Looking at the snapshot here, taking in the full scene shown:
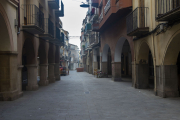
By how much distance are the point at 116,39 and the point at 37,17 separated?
8.44 m

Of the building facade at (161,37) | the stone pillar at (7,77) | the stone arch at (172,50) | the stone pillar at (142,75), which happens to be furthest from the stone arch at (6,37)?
the stone pillar at (142,75)

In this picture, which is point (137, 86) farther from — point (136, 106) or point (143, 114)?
point (143, 114)

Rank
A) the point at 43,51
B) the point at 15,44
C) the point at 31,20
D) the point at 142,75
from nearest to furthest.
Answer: the point at 15,44 → the point at 31,20 → the point at 142,75 → the point at 43,51

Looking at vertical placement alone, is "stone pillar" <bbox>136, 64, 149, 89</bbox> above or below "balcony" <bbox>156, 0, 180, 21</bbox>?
below

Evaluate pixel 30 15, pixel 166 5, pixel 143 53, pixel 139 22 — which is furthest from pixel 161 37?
pixel 30 15

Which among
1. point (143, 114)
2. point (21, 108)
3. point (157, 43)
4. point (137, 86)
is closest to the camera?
point (143, 114)

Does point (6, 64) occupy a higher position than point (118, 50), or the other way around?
point (118, 50)

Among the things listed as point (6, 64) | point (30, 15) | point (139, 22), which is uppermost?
Result: point (30, 15)

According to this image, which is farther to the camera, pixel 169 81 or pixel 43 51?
pixel 43 51

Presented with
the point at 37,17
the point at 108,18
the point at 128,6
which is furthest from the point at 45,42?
the point at 128,6

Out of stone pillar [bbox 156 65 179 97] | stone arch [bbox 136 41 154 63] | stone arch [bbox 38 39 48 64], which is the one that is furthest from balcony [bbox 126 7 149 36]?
stone arch [bbox 38 39 48 64]

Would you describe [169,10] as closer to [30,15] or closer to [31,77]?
[30,15]

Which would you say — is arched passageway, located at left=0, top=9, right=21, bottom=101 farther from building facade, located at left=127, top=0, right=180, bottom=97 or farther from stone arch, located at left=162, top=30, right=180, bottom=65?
stone arch, located at left=162, top=30, right=180, bottom=65

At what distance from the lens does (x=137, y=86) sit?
13.3 meters
